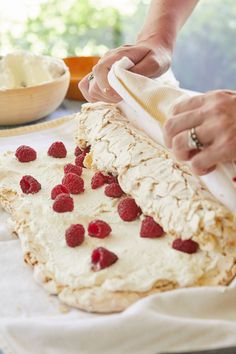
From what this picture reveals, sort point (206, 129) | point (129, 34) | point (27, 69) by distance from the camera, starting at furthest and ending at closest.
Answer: point (129, 34) < point (27, 69) < point (206, 129)

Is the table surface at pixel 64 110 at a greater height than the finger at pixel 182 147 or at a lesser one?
lesser

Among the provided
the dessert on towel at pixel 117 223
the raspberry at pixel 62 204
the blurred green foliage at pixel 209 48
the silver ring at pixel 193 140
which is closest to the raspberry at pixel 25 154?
the dessert on towel at pixel 117 223

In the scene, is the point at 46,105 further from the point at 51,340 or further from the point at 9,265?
the point at 51,340

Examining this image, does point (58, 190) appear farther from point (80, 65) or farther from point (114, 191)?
point (80, 65)

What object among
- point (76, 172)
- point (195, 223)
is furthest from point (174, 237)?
point (76, 172)

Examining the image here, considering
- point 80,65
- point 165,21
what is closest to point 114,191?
point 165,21

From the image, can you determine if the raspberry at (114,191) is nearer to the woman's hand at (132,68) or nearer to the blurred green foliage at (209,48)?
the woman's hand at (132,68)

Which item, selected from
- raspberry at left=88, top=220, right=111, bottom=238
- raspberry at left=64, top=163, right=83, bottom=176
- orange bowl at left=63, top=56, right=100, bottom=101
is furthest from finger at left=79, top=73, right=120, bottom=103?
Answer: orange bowl at left=63, top=56, right=100, bottom=101
